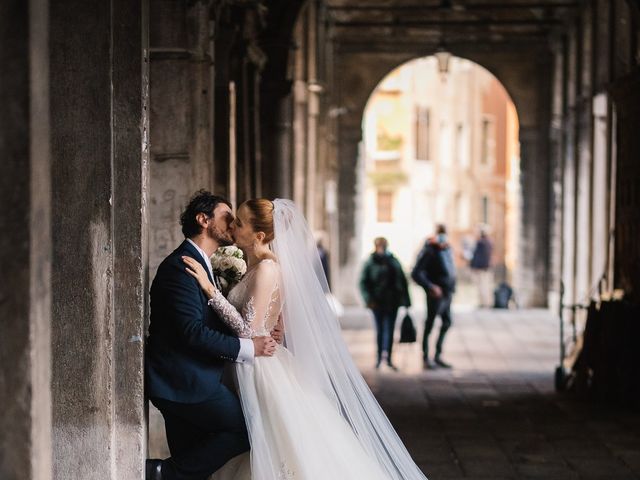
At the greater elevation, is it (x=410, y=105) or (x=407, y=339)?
(x=410, y=105)

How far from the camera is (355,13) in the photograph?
23.6m

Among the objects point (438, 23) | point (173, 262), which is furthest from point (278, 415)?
point (438, 23)

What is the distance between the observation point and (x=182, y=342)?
5.48 meters

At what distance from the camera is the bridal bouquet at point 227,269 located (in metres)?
6.22

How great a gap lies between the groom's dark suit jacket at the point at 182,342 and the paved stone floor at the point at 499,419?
9.18 feet

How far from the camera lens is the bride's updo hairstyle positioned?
581cm

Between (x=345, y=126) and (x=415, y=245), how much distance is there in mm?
20012

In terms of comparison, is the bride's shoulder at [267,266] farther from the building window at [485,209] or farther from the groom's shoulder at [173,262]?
the building window at [485,209]

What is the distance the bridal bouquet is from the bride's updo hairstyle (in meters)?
0.45

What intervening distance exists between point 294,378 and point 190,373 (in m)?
0.59

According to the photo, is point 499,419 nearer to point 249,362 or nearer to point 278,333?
point 278,333

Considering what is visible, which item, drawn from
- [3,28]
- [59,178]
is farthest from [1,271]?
[59,178]

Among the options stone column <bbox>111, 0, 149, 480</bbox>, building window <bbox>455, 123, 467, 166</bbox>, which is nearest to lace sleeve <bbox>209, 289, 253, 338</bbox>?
stone column <bbox>111, 0, 149, 480</bbox>

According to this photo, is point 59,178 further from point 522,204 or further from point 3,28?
point 522,204
